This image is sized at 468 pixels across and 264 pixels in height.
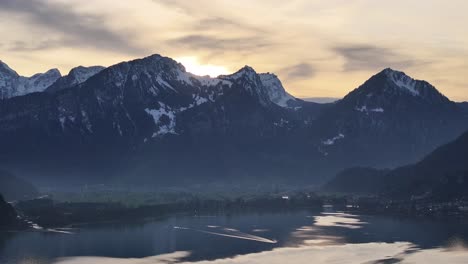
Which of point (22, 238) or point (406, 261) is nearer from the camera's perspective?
point (406, 261)

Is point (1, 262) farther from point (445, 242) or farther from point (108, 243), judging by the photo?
point (445, 242)

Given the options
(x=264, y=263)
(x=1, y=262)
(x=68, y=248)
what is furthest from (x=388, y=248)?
(x=1, y=262)

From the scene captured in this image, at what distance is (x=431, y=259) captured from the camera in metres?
167

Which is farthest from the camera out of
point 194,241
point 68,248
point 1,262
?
point 194,241

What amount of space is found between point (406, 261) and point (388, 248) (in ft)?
61.5

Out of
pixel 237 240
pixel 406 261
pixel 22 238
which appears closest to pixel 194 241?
pixel 237 240

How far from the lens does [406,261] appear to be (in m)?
164

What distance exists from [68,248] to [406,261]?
2912 inches

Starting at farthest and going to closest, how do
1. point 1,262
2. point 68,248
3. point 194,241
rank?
1. point 194,241
2. point 68,248
3. point 1,262

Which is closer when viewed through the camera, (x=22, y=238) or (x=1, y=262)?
(x=1, y=262)

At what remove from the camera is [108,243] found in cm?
19225

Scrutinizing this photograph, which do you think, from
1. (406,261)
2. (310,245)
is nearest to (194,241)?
(310,245)

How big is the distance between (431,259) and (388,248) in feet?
55.8

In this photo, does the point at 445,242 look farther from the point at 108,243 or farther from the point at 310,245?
the point at 108,243
